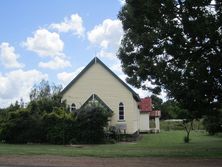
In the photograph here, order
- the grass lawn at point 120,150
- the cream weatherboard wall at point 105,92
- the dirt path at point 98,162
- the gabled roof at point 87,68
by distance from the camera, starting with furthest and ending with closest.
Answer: the cream weatherboard wall at point 105,92
the gabled roof at point 87,68
the grass lawn at point 120,150
the dirt path at point 98,162

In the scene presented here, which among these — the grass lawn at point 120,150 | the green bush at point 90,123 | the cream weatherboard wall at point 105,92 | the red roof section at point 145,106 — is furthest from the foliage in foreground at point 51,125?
the red roof section at point 145,106

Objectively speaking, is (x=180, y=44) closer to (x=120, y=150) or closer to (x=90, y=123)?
(x=120, y=150)

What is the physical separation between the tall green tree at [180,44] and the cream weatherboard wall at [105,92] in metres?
26.1

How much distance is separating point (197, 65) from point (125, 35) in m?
5.78

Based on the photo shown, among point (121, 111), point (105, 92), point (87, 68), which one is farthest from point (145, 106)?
point (87, 68)

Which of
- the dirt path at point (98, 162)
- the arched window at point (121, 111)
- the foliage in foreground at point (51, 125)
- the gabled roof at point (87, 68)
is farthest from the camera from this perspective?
the arched window at point (121, 111)

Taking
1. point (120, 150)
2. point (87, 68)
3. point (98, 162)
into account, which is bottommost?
point (98, 162)

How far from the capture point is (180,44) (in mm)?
25891

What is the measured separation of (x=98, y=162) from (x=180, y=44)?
9.04 m

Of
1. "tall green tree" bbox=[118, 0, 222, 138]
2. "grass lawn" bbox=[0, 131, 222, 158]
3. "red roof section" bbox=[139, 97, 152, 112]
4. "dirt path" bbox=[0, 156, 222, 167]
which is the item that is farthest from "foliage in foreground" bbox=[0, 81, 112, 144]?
"red roof section" bbox=[139, 97, 152, 112]

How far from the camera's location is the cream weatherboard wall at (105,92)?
53.7 m

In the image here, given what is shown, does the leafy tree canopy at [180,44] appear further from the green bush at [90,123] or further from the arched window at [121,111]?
the arched window at [121,111]

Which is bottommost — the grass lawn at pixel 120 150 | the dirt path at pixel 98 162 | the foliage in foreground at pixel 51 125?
the dirt path at pixel 98 162

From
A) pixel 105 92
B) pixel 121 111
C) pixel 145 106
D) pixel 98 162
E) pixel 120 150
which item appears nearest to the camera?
pixel 98 162
